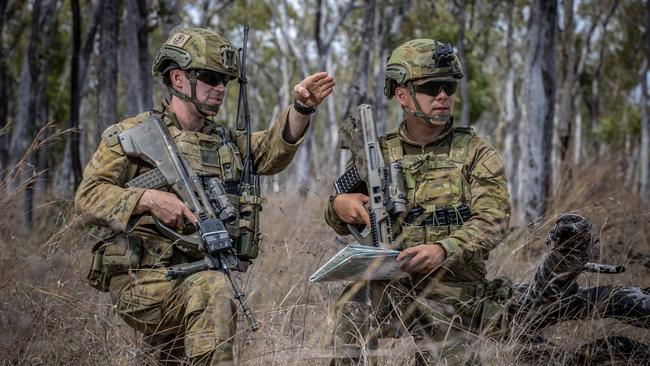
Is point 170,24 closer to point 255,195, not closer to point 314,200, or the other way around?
A: point 314,200

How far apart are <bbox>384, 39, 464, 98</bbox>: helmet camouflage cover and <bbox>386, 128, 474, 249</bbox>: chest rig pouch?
0.27m

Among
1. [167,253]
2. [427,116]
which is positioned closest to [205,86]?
[167,253]

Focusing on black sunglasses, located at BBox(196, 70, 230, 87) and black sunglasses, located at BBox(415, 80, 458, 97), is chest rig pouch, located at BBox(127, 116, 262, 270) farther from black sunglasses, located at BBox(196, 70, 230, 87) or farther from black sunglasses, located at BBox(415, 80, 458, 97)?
black sunglasses, located at BBox(415, 80, 458, 97)

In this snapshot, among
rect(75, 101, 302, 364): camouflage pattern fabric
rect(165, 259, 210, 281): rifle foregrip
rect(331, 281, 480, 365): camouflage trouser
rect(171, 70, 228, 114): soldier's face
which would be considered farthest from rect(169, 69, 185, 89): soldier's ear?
rect(331, 281, 480, 365): camouflage trouser

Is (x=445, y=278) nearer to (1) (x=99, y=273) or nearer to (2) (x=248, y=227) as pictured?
(2) (x=248, y=227)

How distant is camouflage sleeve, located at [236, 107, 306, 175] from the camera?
3.71 m

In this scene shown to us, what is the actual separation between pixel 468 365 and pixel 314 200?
4.63 metres

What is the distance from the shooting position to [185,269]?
132 inches

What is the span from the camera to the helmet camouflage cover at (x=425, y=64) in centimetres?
354

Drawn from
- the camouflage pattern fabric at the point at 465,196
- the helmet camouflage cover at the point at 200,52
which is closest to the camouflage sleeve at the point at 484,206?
the camouflage pattern fabric at the point at 465,196

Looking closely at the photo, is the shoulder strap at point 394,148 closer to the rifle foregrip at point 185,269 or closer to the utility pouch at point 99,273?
the rifle foregrip at point 185,269

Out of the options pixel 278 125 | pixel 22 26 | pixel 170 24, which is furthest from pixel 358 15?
pixel 278 125

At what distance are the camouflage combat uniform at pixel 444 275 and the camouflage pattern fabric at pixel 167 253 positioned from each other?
1.74 ft

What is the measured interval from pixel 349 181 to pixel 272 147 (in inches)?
14.6
